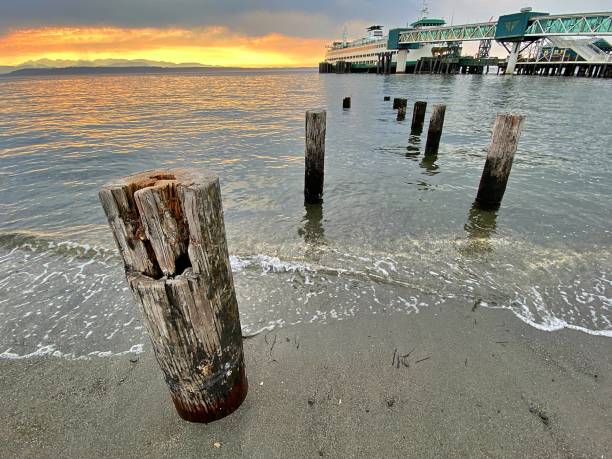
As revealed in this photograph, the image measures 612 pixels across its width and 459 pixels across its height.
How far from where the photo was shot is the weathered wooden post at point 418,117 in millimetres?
14016

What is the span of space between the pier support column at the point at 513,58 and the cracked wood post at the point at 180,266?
8242cm

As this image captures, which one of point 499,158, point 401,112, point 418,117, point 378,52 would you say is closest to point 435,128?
point 418,117

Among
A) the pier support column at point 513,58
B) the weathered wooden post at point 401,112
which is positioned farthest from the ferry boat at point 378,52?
the weathered wooden post at point 401,112

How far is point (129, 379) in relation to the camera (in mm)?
2793

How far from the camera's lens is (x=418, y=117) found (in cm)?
1432

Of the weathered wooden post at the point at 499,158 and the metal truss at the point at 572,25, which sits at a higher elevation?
the metal truss at the point at 572,25

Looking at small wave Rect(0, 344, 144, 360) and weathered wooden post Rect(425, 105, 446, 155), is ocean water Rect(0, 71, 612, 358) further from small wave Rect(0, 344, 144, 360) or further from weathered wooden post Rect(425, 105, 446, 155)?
weathered wooden post Rect(425, 105, 446, 155)

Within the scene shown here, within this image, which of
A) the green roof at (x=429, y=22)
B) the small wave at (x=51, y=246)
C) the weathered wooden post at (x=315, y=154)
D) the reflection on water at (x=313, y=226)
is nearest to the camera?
the small wave at (x=51, y=246)

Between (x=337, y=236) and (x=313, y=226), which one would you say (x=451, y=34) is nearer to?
(x=313, y=226)

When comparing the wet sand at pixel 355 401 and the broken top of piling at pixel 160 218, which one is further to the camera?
the wet sand at pixel 355 401

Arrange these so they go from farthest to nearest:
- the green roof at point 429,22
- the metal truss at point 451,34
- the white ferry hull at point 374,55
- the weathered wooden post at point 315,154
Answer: the green roof at point 429,22 < the white ferry hull at point 374,55 < the metal truss at point 451,34 < the weathered wooden post at point 315,154

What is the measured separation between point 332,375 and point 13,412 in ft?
8.52

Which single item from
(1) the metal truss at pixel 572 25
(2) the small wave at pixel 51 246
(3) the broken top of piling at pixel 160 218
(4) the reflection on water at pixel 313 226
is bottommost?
(4) the reflection on water at pixel 313 226

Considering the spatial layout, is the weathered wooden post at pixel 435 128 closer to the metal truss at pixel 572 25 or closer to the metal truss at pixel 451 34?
the metal truss at pixel 572 25
